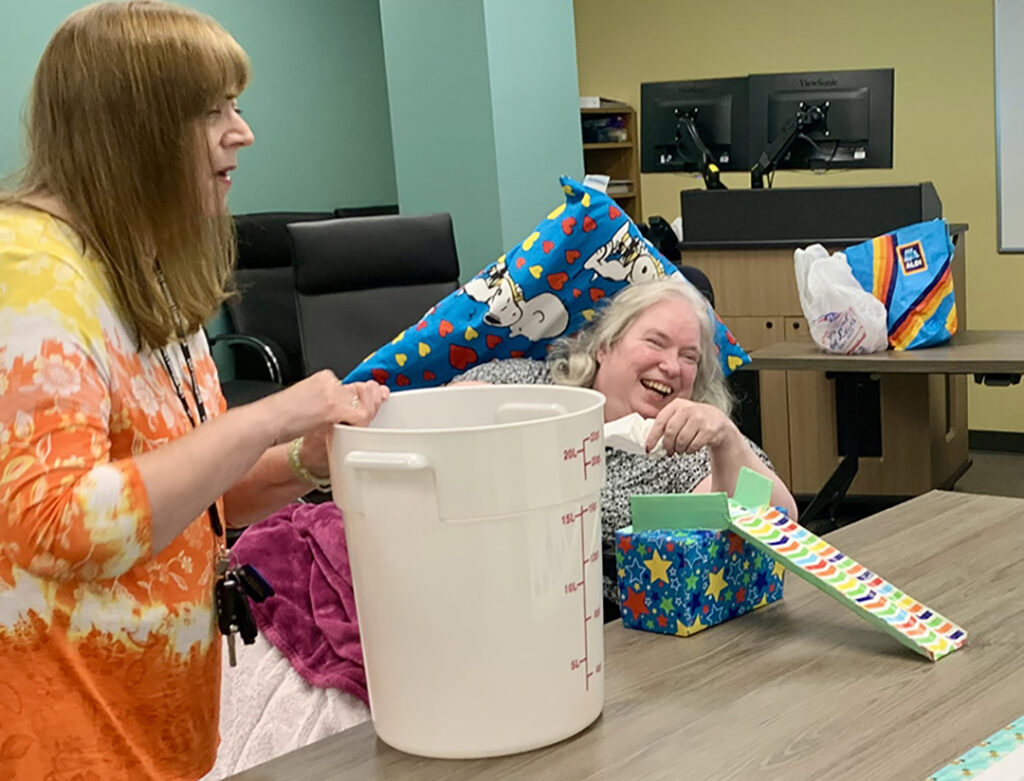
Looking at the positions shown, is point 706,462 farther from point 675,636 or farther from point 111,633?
point 111,633

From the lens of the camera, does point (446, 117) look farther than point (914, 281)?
Yes

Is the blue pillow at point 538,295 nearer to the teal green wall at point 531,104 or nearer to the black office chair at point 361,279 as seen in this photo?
the black office chair at point 361,279

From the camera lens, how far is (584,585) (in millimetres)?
971

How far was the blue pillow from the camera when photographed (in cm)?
219

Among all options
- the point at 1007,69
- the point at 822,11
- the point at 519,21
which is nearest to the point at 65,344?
the point at 519,21

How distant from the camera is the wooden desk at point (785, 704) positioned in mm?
937

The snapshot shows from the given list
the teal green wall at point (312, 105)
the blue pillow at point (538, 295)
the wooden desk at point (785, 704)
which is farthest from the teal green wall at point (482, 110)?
the wooden desk at point (785, 704)

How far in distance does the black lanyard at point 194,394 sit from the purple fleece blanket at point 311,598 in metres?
0.42

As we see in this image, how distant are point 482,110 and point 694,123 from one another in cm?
82

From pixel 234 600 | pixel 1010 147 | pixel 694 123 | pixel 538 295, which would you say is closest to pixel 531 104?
pixel 694 123

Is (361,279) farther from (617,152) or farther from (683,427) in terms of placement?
(617,152)

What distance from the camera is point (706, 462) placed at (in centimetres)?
189

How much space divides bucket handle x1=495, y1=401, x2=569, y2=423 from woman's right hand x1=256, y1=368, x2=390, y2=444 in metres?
0.14

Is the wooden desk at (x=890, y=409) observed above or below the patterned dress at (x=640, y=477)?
below
